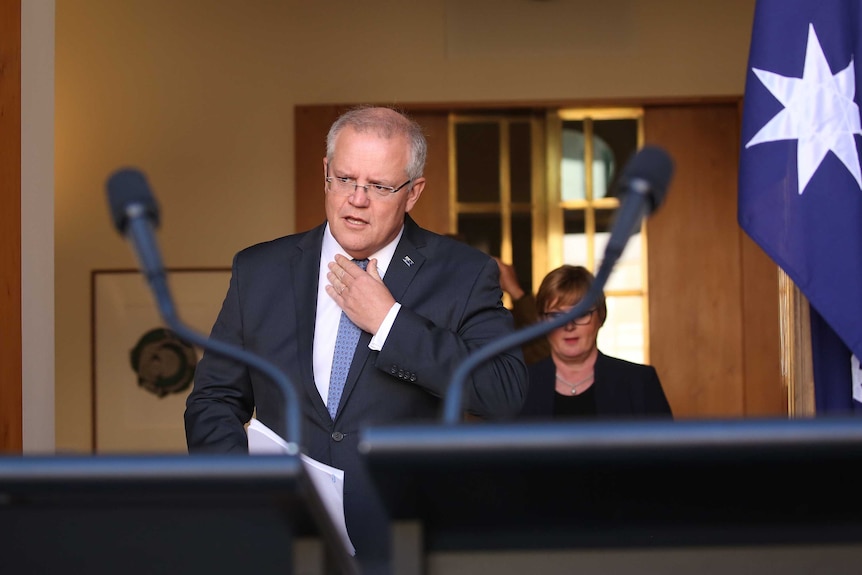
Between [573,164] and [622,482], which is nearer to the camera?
[622,482]

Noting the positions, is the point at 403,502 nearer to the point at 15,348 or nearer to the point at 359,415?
the point at 359,415

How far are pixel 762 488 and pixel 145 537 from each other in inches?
18.8

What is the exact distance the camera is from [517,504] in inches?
35.9

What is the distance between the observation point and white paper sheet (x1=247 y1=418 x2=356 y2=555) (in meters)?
1.68

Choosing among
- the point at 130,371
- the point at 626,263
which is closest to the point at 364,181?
the point at 626,263

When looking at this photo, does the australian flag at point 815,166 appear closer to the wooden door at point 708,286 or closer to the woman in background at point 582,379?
the woman in background at point 582,379

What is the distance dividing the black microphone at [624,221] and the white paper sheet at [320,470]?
691 millimetres

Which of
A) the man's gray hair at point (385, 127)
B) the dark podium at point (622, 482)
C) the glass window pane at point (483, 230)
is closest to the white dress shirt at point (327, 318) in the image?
the man's gray hair at point (385, 127)

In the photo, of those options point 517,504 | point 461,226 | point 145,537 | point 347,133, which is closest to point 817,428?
point 517,504

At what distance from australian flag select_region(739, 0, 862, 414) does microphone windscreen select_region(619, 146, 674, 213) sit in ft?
4.68

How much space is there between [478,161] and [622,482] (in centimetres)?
414

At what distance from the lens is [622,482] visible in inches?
35.4

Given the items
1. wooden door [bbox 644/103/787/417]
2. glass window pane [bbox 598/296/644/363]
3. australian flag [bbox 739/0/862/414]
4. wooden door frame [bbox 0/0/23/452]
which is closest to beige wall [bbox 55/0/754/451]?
wooden door [bbox 644/103/787/417]

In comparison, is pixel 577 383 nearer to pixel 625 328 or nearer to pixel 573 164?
pixel 625 328
